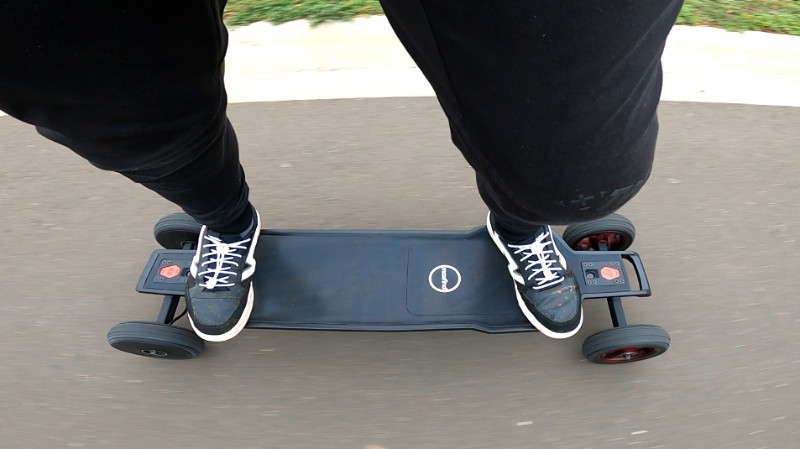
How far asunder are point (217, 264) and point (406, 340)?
0.63m

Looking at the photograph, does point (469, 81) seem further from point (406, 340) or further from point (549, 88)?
point (406, 340)

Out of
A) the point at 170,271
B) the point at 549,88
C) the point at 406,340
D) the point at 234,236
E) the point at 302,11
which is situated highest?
the point at 549,88

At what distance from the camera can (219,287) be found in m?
1.75

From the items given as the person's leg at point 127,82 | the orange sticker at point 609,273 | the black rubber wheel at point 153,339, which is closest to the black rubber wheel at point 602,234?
the orange sticker at point 609,273

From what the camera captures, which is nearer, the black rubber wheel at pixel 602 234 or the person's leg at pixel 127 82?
the person's leg at pixel 127 82

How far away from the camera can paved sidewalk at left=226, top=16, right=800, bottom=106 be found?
8.03 feet

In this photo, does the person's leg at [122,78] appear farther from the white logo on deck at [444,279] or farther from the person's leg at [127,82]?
the white logo on deck at [444,279]

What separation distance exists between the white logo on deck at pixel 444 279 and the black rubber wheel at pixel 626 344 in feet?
1.41

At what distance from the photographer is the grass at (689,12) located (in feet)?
8.56

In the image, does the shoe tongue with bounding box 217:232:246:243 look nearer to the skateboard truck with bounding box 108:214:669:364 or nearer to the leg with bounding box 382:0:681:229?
the skateboard truck with bounding box 108:214:669:364

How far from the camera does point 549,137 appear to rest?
0.92 m

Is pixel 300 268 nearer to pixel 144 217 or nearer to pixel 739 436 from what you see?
pixel 144 217

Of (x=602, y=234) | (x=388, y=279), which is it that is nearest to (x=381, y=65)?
(x=388, y=279)

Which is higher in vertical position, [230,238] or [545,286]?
[230,238]
